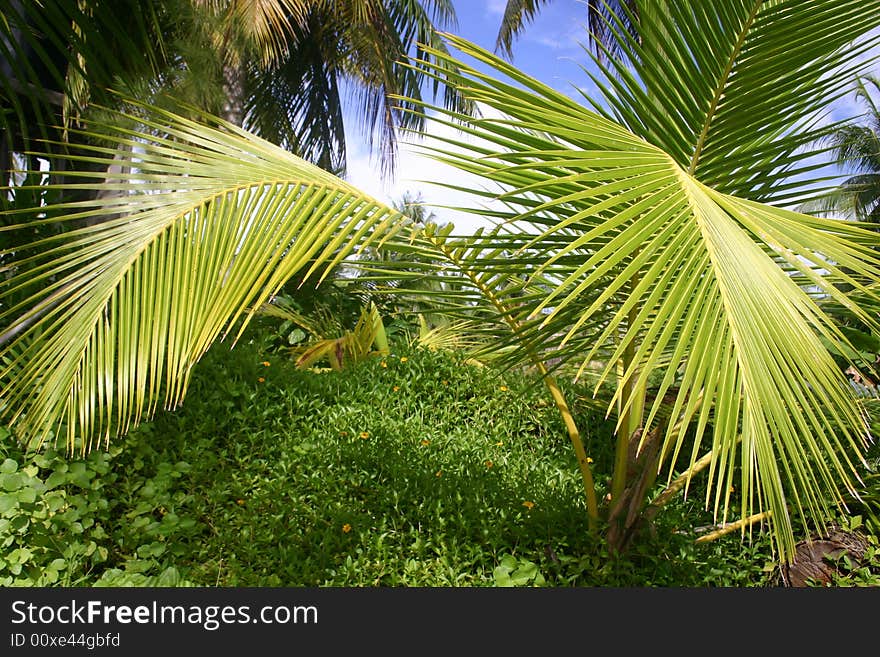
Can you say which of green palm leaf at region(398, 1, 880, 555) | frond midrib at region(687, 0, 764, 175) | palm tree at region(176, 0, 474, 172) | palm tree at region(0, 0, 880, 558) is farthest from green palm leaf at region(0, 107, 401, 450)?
palm tree at region(176, 0, 474, 172)

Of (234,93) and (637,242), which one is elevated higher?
(234,93)

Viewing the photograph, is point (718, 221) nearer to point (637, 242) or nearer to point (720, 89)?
point (637, 242)

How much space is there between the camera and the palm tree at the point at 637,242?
1.02m

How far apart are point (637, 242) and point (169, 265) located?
107cm

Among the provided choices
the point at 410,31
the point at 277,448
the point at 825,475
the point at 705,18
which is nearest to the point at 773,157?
the point at 705,18

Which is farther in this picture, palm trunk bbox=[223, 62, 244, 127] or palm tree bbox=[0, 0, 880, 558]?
palm trunk bbox=[223, 62, 244, 127]

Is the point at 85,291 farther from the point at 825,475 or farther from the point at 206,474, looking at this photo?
the point at 825,475

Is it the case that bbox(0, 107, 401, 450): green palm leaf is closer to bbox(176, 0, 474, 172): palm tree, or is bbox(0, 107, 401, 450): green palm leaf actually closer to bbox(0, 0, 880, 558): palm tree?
bbox(0, 0, 880, 558): palm tree

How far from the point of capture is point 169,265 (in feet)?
5.05

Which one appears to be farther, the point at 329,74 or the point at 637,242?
the point at 329,74

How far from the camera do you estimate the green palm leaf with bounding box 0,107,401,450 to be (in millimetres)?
A: 1473

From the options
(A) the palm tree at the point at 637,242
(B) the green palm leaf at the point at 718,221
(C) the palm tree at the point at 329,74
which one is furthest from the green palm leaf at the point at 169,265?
(C) the palm tree at the point at 329,74

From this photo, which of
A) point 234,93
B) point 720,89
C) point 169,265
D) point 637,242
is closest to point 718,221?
point 637,242

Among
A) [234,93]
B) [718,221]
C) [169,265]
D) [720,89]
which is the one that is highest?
[234,93]
